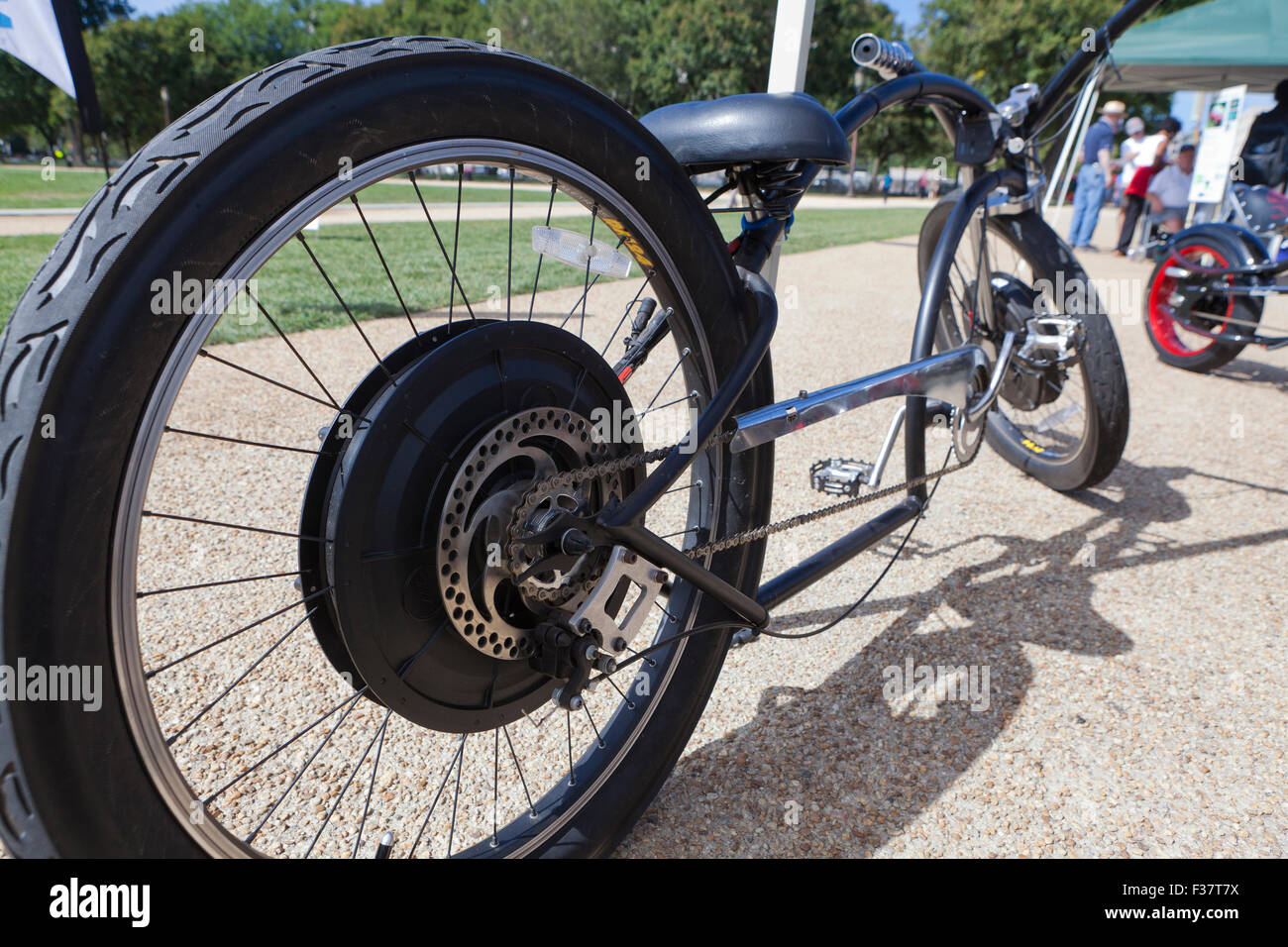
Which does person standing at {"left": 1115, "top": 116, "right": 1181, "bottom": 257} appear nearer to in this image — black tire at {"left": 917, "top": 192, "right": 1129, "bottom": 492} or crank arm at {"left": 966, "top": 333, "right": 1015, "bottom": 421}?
black tire at {"left": 917, "top": 192, "right": 1129, "bottom": 492}

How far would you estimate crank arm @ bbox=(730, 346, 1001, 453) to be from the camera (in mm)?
1687

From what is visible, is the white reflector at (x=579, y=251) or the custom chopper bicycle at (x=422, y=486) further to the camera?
the white reflector at (x=579, y=251)

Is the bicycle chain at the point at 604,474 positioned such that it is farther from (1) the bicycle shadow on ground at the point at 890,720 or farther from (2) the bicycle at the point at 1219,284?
(2) the bicycle at the point at 1219,284

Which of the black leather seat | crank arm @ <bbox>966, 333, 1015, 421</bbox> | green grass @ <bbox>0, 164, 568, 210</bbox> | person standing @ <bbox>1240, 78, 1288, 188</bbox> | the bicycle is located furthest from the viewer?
green grass @ <bbox>0, 164, 568, 210</bbox>

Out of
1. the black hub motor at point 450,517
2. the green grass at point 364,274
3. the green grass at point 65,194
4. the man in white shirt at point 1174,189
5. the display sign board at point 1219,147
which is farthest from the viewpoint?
the green grass at point 65,194

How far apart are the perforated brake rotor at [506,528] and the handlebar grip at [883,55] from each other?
1.49 m

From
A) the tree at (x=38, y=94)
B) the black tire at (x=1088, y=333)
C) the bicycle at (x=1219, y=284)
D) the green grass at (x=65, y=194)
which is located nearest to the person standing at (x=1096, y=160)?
the bicycle at (x=1219, y=284)

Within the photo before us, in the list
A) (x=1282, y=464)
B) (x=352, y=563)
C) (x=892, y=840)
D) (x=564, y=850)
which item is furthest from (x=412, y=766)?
(x=1282, y=464)

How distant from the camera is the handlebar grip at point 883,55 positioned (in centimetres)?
227

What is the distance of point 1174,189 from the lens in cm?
1255

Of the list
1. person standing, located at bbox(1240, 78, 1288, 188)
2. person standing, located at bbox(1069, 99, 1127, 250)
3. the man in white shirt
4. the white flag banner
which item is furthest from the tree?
the man in white shirt

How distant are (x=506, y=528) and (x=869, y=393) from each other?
1021mm

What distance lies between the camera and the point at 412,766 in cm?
186

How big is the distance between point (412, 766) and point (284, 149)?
135 centimetres
